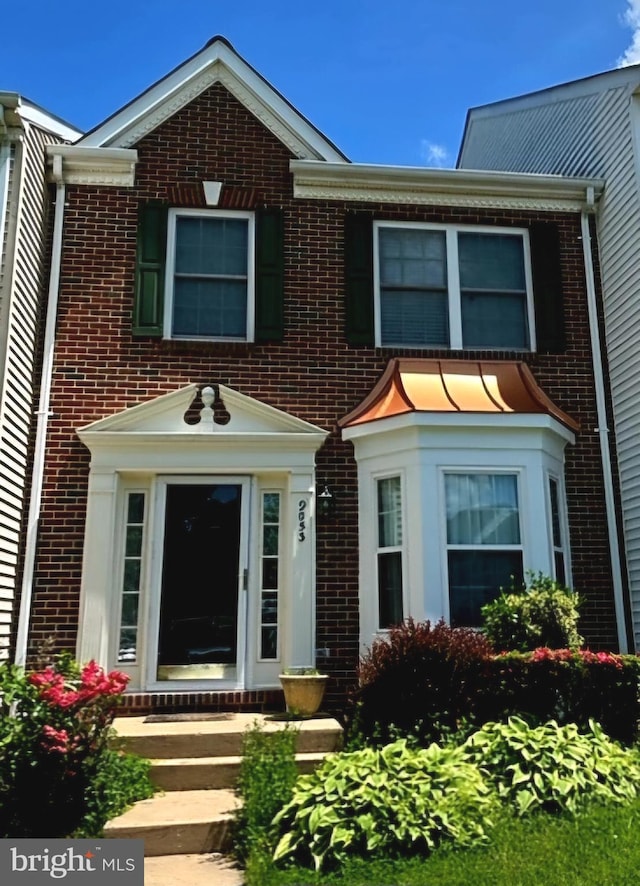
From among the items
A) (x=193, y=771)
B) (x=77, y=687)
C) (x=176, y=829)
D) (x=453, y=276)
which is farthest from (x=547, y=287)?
(x=176, y=829)

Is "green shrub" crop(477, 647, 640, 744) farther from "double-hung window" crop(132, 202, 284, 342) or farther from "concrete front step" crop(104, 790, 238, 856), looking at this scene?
"double-hung window" crop(132, 202, 284, 342)

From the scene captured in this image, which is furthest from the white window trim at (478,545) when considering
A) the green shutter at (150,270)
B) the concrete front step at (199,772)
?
the green shutter at (150,270)

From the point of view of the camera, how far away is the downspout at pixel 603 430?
320 inches

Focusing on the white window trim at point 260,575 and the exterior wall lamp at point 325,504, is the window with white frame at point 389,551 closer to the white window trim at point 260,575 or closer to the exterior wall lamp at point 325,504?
the exterior wall lamp at point 325,504

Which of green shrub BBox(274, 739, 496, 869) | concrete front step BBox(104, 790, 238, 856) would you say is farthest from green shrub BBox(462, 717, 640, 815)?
concrete front step BBox(104, 790, 238, 856)

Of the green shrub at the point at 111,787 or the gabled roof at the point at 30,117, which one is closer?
the green shrub at the point at 111,787

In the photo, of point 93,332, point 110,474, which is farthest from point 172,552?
point 93,332

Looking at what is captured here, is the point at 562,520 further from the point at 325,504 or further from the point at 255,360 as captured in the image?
the point at 255,360

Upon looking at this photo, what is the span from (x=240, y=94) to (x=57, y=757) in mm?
7497

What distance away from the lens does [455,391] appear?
8172mm

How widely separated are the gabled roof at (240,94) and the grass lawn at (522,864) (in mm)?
7374

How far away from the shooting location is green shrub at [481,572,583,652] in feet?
22.4

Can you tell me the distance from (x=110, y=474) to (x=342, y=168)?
445 cm

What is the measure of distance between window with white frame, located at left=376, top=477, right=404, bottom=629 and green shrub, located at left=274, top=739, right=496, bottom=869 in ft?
8.47
